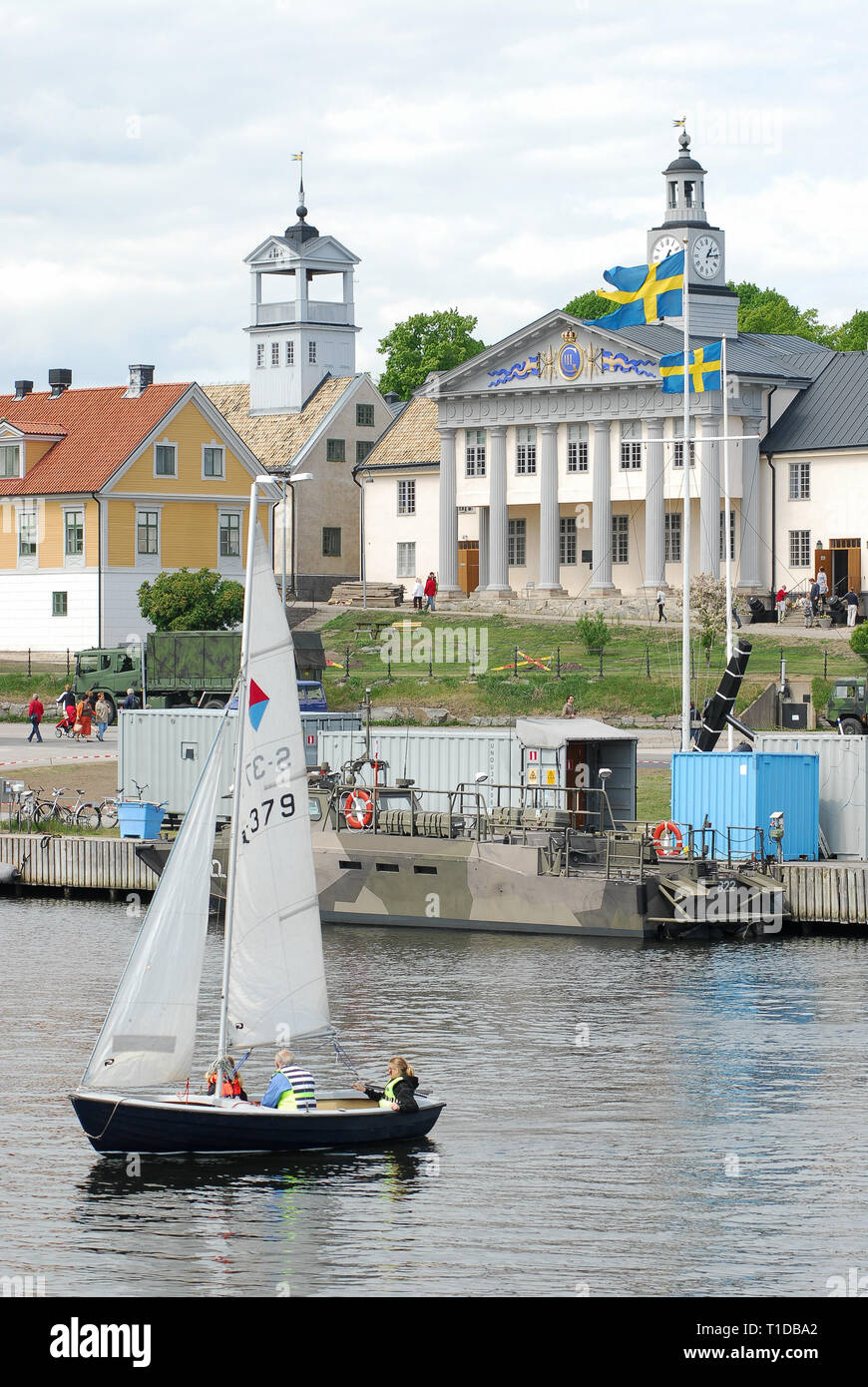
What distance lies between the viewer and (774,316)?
13075 cm

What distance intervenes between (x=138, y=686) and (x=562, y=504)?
3232cm

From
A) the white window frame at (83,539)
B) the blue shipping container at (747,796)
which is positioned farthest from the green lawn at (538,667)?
the blue shipping container at (747,796)

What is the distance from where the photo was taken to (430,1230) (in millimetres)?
22906

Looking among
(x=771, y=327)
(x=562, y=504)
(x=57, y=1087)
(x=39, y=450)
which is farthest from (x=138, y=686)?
(x=771, y=327)

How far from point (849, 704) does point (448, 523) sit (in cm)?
3973

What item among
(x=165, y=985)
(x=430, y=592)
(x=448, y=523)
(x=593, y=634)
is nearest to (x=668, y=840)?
(x=165, y=985)

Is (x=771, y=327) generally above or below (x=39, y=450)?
above

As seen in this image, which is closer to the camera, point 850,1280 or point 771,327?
point 850,1280

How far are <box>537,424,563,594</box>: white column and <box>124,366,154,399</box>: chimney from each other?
18863 mm

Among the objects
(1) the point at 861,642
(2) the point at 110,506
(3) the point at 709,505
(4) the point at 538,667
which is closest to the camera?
(1) the point at 861,642

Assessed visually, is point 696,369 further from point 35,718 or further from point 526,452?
point 526,452
